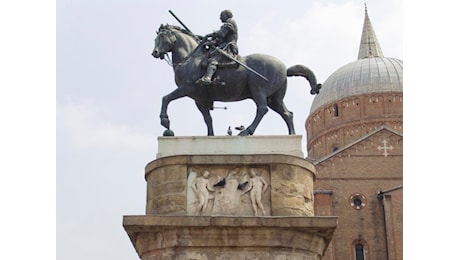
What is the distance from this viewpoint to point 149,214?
11.4 metres

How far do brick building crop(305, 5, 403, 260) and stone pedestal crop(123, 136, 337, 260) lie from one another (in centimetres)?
2967

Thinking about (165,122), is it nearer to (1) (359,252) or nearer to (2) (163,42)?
(2) (163,42)

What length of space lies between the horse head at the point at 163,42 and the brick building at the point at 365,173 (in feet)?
96.3

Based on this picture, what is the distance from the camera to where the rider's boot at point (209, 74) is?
12.2 m

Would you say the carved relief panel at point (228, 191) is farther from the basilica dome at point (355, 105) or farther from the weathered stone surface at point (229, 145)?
the basilica dome at point (355, 105)

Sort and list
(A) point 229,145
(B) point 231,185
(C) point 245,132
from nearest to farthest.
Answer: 1. (B) point 231,185
2. (A) point 229,145
3. (C) point 245,132

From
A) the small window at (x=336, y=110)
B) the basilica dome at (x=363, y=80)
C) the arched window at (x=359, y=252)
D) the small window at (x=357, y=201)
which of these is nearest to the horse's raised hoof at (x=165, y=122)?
the arched window at (x=359, y=252)

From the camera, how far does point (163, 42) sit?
1283 centimetres

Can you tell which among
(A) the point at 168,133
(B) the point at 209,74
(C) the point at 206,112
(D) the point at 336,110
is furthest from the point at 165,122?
(D) the point at 336,110

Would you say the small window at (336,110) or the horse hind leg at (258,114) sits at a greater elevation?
the small window at (336,110)

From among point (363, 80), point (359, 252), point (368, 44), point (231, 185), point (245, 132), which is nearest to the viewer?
point (231, 185)

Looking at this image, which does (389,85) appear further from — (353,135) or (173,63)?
(173,63)

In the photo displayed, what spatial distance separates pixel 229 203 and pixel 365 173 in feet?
116

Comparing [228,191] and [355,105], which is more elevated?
[355,105]
